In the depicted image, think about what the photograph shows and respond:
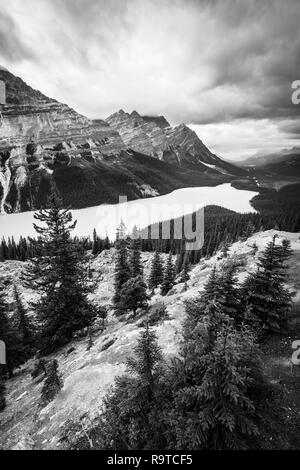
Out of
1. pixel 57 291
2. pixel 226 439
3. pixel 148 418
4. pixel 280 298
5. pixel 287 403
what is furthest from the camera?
pixel 57 291

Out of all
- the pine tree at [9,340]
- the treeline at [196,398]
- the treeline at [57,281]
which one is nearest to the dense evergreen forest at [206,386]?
the treeline at [196,398]

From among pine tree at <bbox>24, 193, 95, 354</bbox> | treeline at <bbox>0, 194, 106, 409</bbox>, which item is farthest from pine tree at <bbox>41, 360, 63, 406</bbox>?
pine tree at <bbox>24, 193, 95, 354</bbox>

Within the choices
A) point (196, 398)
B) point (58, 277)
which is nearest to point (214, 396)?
point (196, 398)

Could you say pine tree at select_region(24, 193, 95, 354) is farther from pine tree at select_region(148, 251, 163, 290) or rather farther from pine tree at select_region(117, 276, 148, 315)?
pine tree at select_region(148, 251, 163, 290)

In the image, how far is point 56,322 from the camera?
22.6 m

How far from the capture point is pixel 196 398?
8.59 meters

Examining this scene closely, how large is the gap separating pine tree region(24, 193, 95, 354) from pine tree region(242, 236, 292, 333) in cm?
1489

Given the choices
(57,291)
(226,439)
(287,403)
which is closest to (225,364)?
(226,439)

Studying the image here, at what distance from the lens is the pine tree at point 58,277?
21484mm

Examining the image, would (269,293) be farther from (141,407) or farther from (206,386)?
(141,407)

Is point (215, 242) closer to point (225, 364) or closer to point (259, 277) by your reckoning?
point (259, 277)

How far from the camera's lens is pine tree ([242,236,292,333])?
46.5 feet

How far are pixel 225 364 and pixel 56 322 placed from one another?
19.4m
